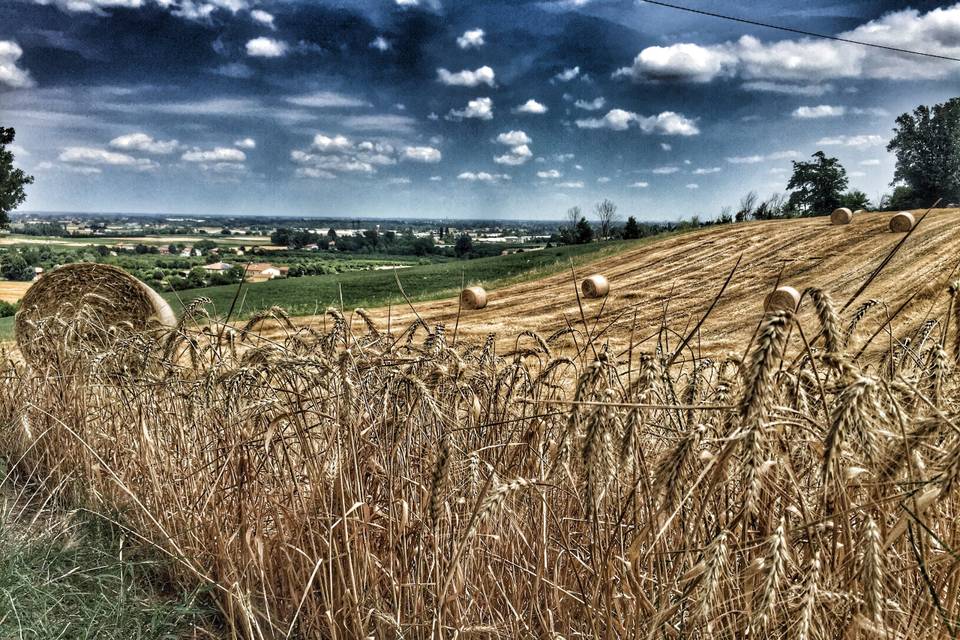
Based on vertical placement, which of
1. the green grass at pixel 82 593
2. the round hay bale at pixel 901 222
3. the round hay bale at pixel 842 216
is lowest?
the green grass at pixel 82 593

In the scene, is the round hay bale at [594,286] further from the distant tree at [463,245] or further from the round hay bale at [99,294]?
the distant tree at [463,245]

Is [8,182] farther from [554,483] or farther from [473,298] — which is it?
→ [554,483]

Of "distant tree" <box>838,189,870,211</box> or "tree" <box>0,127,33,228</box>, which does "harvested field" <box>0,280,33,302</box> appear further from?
"distant tree" <box>838,189,870,211</box>

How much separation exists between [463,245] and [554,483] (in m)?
18.7

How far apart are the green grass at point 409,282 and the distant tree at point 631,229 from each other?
7.81ft

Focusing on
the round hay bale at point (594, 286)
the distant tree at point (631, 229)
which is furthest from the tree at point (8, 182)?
the distant tree at point (631, 229)

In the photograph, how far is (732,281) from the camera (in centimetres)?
1222

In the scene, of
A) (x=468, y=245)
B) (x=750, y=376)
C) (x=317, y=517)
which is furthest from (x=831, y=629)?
(x=468, y=245)

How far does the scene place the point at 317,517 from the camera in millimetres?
2025

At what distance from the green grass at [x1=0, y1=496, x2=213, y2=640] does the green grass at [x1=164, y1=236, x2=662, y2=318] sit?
1109 centimetres

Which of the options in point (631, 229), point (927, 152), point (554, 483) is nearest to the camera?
point (554, 483)

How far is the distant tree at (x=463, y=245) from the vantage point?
2015 centimetres

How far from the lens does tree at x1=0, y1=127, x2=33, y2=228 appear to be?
1458 centimetres

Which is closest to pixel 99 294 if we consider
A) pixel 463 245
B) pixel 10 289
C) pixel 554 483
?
pixel 554 483
